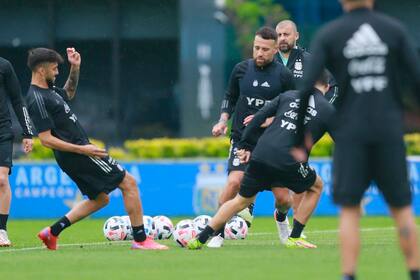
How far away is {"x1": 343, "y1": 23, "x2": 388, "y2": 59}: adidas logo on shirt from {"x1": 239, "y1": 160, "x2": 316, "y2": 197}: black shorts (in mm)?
3664

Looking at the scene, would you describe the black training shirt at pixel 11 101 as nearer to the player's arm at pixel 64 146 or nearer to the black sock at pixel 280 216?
the player's arm at pixel 64 146

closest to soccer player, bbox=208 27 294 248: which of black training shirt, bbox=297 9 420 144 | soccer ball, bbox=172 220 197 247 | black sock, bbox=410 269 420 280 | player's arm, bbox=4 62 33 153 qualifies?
soccer ball, bbox=172 220 197 247

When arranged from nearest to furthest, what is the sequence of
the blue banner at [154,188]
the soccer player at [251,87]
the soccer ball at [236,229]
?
the soccer player at [251,87] < the soccer ball at [236,229] < the blue banner at [154,188]

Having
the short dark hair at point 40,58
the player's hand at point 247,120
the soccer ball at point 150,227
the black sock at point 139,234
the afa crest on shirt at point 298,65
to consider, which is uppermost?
the short dark hair at point 40,58

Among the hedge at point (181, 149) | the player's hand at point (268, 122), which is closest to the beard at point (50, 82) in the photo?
the player's hand at point (268, 122)

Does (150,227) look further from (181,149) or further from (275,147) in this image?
(181,149)

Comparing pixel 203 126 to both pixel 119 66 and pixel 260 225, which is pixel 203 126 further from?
pixel 260 225

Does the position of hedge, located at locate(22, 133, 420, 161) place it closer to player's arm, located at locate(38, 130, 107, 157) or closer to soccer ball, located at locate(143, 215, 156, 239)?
soccer ball, located at locate(143, 215, 156, 239)

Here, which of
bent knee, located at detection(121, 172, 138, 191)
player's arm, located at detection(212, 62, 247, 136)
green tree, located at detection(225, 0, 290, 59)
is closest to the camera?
bent knee, located at detection(121, 172, 138, 191)

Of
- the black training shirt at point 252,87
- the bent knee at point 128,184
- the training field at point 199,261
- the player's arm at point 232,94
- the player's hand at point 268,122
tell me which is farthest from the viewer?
the player's arm at point 232,94

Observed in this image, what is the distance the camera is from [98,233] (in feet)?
52.1

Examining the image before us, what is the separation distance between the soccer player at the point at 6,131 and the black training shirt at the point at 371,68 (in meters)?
5.83

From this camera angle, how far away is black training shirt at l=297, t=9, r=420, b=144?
26.0 ft

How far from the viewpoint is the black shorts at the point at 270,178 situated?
1151cm
